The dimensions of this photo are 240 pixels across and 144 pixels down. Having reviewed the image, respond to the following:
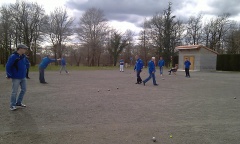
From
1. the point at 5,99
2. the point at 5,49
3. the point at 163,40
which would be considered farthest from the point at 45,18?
the point at 5,99

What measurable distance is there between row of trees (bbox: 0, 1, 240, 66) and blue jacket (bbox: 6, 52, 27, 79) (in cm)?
3364

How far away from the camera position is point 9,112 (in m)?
5.94

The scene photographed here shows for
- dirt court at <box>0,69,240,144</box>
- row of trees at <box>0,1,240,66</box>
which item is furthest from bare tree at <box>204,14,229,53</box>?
dirt court at <box>0,69,240,144</box>

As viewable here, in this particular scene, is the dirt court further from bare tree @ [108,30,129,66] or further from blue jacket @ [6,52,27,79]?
bare tree @ [108,30,129,66]

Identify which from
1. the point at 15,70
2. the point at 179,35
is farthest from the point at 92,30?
the point at 15,70

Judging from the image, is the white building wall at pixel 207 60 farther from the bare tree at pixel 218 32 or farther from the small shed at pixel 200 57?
the bare tree at pixel 218 32

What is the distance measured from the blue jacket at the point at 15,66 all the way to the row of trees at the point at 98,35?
110ft

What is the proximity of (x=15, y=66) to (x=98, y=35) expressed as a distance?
1777 inches

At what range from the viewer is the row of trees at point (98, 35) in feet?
128

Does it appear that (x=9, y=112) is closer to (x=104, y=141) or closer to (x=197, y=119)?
(x=104, y=141)

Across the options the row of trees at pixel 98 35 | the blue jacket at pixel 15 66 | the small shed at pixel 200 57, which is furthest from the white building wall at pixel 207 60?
the blue jacket at pixel 15 66

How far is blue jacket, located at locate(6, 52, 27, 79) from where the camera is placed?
6030mm

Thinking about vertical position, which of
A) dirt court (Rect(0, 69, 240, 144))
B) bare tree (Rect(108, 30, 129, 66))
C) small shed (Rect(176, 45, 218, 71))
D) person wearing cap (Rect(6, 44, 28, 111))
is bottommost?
dirt court (Rect(0, 69, 240, 144))

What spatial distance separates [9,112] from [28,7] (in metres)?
39.9
